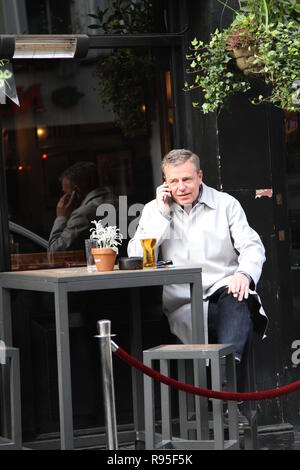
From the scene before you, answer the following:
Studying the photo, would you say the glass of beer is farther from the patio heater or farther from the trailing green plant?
the patio heater

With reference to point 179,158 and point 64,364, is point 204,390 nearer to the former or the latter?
point 64,364

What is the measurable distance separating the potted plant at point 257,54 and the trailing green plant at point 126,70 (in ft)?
1.42

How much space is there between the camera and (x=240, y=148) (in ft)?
19.0

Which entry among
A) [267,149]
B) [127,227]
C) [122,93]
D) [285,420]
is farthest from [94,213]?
[285,420]

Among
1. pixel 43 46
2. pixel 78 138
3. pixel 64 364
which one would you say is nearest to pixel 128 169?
pixel 78 138

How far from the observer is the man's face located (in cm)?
521

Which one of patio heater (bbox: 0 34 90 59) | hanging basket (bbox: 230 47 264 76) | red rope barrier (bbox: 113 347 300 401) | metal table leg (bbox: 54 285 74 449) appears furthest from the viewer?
patio heater (bbox: 0 34 90 59)

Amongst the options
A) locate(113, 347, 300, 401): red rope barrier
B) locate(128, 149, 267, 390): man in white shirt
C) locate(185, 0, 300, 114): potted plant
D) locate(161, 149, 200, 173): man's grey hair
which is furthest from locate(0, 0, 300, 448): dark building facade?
locate(113, 347, 300, 401): red rope barrier

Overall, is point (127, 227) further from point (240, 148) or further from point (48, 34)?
point (48, 34)

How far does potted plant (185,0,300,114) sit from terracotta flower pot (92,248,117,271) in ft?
3.09

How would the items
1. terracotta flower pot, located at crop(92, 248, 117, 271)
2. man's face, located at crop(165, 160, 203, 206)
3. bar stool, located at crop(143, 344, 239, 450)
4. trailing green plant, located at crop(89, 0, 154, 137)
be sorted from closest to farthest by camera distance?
1. bar stool, located at crop(143, 344, 239, 450)
2. terracotta flower pot, located at crop(92, 248, 117, 271)
3. man's face, located at crop(165, 160, 203, 206)
4. trailing green plant, located at crop(89, 0, 154, 137)

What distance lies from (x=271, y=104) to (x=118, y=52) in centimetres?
96

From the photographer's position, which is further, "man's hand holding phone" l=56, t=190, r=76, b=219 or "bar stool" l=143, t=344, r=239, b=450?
"man's hand holding phone" l=56, t=190, r=76, b=219

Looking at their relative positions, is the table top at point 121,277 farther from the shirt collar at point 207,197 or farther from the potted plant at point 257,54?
the potted plant at point 257,54
